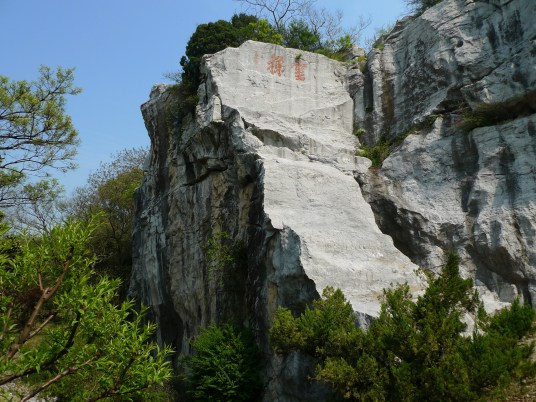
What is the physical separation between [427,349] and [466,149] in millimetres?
6518

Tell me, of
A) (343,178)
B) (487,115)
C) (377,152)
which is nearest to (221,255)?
(343,178)

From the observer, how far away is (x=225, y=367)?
9.77 m

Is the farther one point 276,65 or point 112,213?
point 112,213

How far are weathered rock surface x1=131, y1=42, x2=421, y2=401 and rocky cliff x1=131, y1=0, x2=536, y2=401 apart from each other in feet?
0.13

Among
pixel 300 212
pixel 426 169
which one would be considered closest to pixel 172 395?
pixel 300 212

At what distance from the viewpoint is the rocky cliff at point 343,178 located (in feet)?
33.2

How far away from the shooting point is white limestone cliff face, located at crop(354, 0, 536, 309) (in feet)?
34.0

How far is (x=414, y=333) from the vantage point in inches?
255

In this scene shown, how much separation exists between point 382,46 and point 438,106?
10.9 ft

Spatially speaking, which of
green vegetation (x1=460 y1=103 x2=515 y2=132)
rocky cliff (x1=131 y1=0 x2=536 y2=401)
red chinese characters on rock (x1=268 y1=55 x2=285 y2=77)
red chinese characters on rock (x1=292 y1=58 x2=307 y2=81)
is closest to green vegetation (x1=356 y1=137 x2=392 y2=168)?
rocky cliff (x1=131 y1=0 x2=536 y2=401)

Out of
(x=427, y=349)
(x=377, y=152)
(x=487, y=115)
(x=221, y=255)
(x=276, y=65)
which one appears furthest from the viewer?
(x=276, y=65)

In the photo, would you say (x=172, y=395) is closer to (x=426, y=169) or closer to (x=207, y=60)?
(x=426, y=169)

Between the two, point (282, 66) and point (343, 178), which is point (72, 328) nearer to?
point (343, 178)

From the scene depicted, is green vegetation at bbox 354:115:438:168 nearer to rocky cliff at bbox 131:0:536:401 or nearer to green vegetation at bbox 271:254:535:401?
rocky cliff at bbox 131:0:536:401
